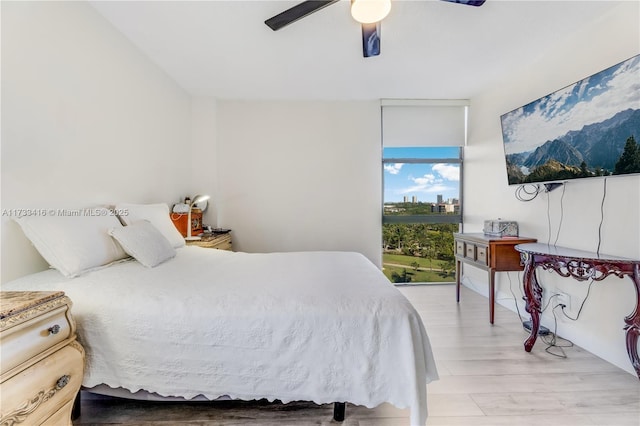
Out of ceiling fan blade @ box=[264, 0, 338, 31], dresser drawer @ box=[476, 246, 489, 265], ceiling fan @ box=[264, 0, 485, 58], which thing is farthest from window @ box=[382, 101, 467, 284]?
ceiling fan blade @ box=[264, 0, 338, 31]

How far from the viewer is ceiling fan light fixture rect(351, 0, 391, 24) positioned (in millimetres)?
1613

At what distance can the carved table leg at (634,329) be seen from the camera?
1.67 meters

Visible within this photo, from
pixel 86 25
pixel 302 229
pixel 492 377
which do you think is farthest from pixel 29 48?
pixel 492 377

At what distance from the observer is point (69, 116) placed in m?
1.81

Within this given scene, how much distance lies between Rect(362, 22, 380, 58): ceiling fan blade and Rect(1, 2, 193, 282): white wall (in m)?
1.94

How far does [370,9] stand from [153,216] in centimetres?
216

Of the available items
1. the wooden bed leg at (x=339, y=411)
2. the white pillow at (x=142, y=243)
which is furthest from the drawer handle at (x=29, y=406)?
the wooden bed leg at (x=339, y=411)

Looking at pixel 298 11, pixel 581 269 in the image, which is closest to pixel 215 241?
pixel 298 11

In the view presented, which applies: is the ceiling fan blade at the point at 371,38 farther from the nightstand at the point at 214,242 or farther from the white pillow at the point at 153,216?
the nightstand at the point at 214,242

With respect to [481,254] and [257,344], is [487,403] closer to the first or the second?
[257,344]

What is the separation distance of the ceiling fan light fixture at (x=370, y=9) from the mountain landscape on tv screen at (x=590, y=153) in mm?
1696

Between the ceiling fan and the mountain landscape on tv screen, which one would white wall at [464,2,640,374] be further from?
the ceiling fan

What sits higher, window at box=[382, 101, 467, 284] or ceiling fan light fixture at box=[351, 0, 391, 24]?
ceiling fan light fixture at box=[351, 0, 391, 24]

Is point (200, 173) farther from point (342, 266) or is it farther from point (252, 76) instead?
point (342, 266)
